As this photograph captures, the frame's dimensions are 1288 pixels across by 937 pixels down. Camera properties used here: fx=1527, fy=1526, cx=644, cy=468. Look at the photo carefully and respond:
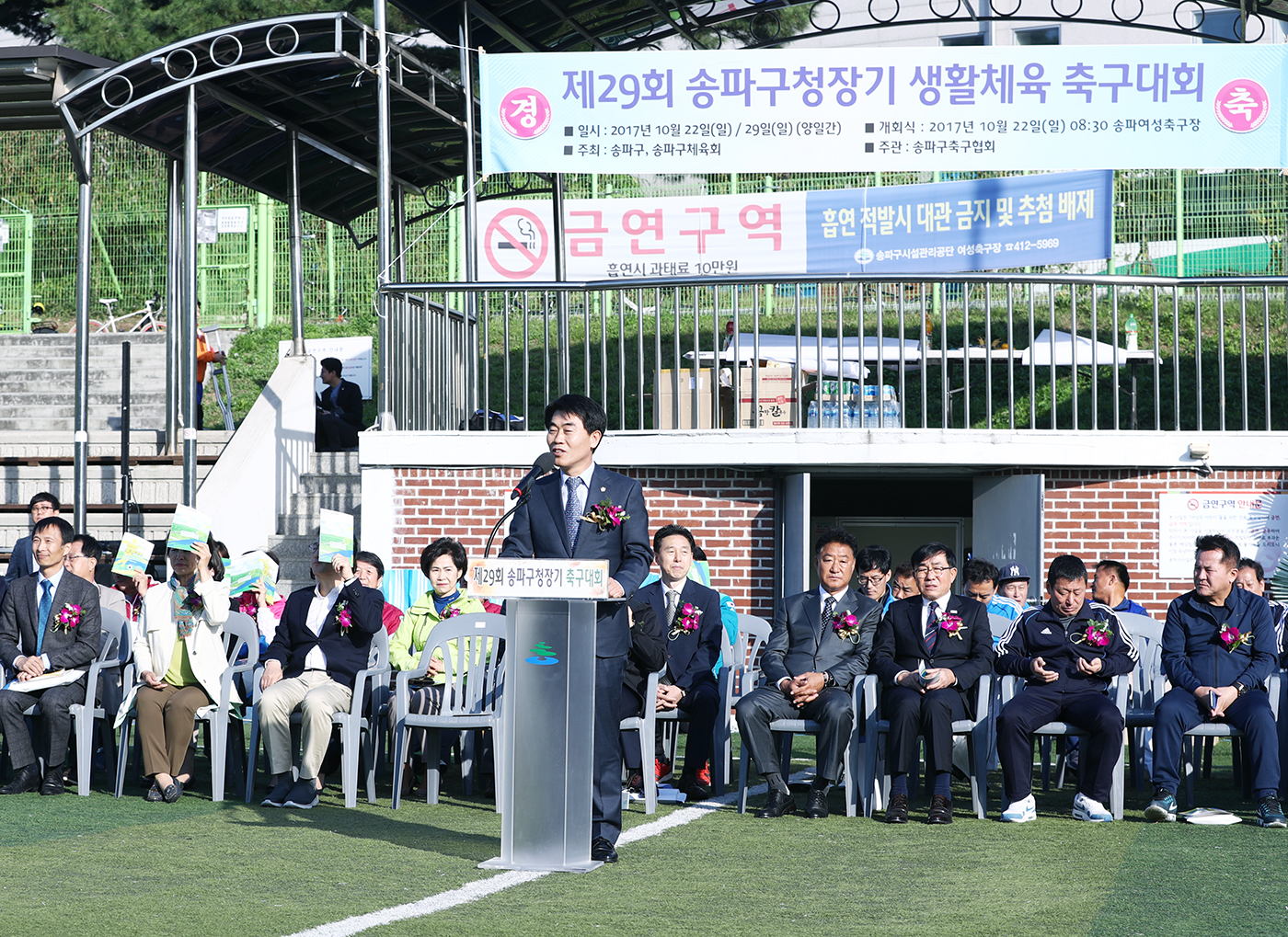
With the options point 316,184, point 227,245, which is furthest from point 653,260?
point 227,245

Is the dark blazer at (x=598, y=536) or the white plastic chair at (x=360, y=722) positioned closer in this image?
the dark blazer at (x=598, y=536)

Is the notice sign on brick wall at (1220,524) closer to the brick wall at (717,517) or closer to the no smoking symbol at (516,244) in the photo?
the brick wall at (717,517)

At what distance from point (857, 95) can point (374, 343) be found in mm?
10651

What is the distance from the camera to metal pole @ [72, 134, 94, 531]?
464 inches

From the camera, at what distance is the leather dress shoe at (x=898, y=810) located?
279 inches

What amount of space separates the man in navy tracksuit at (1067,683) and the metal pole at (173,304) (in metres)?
7.34

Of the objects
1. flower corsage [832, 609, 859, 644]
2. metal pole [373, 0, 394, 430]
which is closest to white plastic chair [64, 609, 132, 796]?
metal pole [373, 0, 394, 430]

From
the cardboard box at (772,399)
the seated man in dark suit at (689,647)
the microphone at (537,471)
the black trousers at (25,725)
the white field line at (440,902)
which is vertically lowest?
the white field line at (440,902)

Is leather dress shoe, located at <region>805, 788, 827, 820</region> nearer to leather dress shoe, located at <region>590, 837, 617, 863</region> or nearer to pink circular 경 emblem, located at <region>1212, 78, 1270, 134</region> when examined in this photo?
leather dress shoe, located at <region>590, 837, 617, 863</region>

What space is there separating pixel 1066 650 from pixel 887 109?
582cm

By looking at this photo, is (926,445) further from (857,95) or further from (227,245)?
(227,245)

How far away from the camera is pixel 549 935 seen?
4656mm

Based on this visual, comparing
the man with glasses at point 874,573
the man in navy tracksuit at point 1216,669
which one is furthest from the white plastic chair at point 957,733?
the man with glasses at point 874,573

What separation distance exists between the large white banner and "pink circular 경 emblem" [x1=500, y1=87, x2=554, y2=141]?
10 mm
